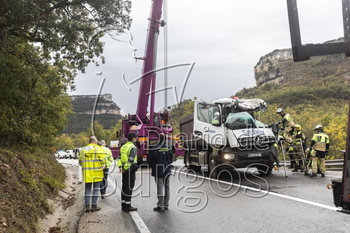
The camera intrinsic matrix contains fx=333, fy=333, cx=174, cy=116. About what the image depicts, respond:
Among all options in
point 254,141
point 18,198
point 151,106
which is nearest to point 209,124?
point 254,141

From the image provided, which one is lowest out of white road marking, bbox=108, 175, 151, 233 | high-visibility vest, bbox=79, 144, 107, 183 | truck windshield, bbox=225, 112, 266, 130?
white road marking, bbox=108, 175, 151, 233

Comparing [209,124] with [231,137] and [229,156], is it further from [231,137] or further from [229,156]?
[229,156]

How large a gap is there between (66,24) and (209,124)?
5.92 m

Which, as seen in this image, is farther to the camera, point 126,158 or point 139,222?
point 126,158

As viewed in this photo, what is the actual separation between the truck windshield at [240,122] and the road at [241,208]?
2.04 meters

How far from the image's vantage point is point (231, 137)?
441 inches

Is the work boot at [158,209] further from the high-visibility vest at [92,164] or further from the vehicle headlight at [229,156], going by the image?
the vehicle headlight at [229,156]

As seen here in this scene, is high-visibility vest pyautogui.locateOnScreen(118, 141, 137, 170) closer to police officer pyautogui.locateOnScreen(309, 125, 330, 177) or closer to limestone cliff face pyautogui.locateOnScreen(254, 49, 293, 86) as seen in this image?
police officer pyautogui.locateOnScreen(309, 125, 330, 177)

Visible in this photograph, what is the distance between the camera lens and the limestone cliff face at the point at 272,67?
323ft

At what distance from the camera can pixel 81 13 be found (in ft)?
35.7

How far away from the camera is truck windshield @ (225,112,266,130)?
37.7 feet

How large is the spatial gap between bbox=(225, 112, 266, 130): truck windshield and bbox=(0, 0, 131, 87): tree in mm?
4722

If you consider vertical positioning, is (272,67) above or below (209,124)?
above

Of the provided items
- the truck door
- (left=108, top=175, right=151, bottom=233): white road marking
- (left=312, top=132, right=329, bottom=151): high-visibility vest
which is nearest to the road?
(left=108, top=175, right=151, bottom=233): white road marking
